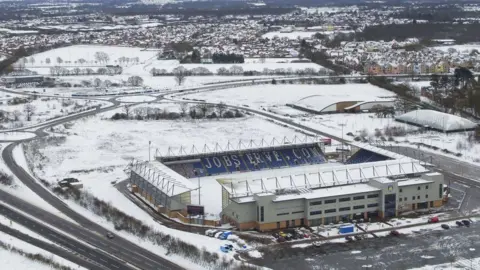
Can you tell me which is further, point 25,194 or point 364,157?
point 364,157

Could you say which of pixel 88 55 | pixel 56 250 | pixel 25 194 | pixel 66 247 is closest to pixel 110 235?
pixel 66 247

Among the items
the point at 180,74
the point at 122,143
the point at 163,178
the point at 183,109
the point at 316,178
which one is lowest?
the point at 122,143

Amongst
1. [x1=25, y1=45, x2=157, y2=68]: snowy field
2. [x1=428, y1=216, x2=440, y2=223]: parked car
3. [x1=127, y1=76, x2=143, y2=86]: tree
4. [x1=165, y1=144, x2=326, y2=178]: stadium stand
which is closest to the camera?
[x1=428, y1=216, x2=440, y2=223]: parked car

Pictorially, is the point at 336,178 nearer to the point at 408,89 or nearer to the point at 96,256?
the point at 96,256

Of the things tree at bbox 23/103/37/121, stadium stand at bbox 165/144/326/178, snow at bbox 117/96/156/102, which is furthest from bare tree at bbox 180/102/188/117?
stadium stand at bbox 165/144/326/178

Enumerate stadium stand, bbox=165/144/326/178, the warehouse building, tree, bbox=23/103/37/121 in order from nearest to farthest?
the warehouse building, stadium stand, bbox=165/144/326/178, tree, bbox=23/103/37/121

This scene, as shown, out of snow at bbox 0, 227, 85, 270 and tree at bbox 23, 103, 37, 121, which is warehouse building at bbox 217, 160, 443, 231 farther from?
tree at bbox 23, 103, 37, 121

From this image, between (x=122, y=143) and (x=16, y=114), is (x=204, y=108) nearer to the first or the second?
(x=122, y=143)
